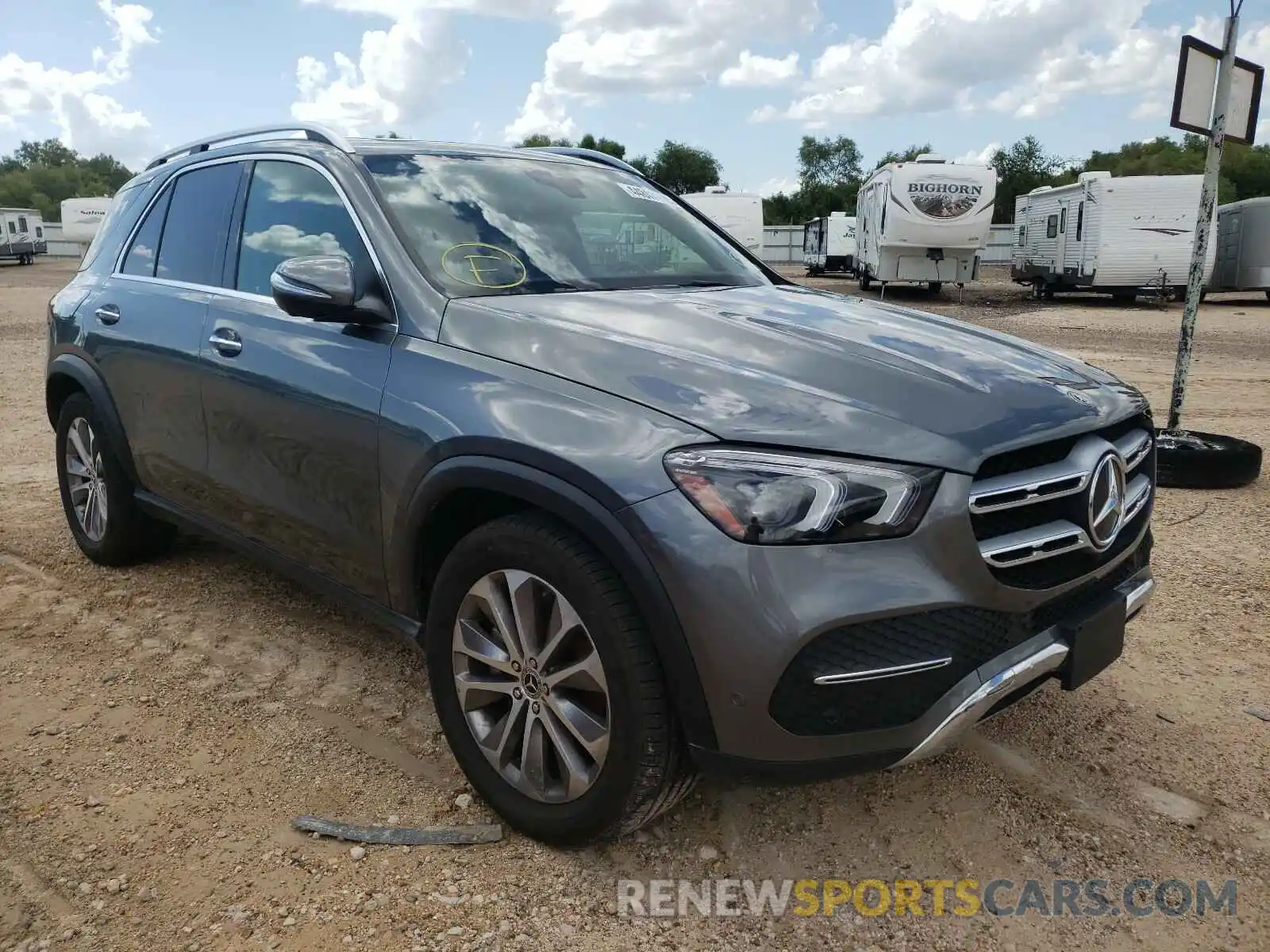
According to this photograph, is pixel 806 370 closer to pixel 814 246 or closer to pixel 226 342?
pixel 226 342

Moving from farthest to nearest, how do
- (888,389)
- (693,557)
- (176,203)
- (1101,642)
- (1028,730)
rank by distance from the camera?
(176,203)
(1028,730)
(1101,642)
(888,389)
(693,557)

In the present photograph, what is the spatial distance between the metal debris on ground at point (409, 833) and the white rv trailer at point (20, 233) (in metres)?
43.8

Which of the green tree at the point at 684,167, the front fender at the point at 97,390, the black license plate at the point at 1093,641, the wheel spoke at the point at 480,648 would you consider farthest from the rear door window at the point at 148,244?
the green tree at the point at 684,167

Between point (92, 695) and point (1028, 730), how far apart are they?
3.06 m

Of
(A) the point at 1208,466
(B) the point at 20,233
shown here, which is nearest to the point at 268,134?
(A) the point at 1208,466

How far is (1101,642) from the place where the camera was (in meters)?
2.41

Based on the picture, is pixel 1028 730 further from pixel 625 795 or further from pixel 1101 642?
pixel 625 795

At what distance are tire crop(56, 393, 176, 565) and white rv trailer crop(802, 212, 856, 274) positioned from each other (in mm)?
30713

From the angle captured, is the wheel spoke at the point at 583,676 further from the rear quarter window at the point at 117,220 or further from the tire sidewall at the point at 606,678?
the rear quarter window at the point at 117,220

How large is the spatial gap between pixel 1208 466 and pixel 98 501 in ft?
19.2

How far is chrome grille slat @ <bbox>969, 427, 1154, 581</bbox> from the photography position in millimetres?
2115

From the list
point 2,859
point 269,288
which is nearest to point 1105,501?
point 269,288

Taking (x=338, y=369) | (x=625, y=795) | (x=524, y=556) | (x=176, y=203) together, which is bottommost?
(x=625, y=795)

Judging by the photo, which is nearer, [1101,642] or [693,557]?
[693,557]
